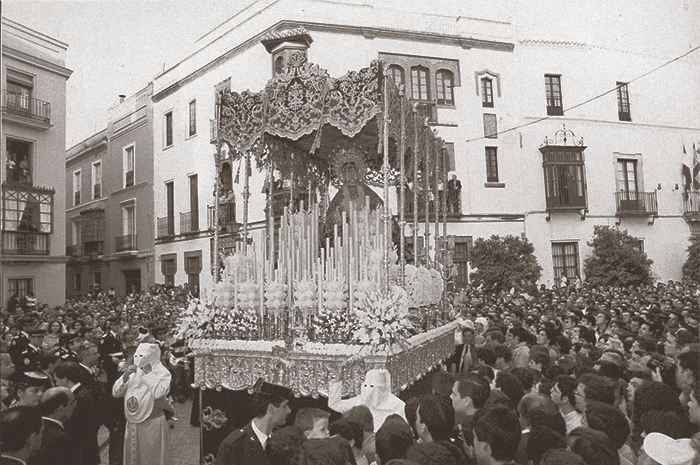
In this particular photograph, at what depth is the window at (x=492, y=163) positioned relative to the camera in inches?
856

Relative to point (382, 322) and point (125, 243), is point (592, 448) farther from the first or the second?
point (125, 243)

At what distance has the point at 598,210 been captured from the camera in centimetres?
2262

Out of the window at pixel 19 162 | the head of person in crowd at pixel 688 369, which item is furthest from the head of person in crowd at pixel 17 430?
the window at pixel 19 162

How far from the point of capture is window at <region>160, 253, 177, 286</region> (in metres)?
23.6

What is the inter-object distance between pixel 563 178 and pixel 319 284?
60.6 feet

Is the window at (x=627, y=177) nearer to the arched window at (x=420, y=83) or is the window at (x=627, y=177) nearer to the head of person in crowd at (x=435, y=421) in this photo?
the arched window at (x=420, y=83)

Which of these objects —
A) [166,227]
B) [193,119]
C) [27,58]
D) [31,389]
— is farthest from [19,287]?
[31,389]

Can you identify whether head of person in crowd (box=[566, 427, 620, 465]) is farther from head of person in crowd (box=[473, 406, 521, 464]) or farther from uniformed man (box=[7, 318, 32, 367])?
uniformed man (box=[7, 318, 32, 367])

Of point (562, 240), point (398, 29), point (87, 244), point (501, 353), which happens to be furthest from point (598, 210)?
point (87, 244)

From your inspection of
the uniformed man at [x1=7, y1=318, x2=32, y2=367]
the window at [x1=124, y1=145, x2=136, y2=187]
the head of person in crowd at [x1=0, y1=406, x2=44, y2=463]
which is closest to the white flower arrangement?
the head of person in crowd at [x1=0, y1=406, x2=44, y2=463]

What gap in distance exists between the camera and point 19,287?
47.3 ft

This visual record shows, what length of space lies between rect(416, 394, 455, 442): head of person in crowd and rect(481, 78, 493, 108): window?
19949 mm

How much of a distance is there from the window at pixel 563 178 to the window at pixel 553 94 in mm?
1672

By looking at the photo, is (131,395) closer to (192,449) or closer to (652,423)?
(192,449)
